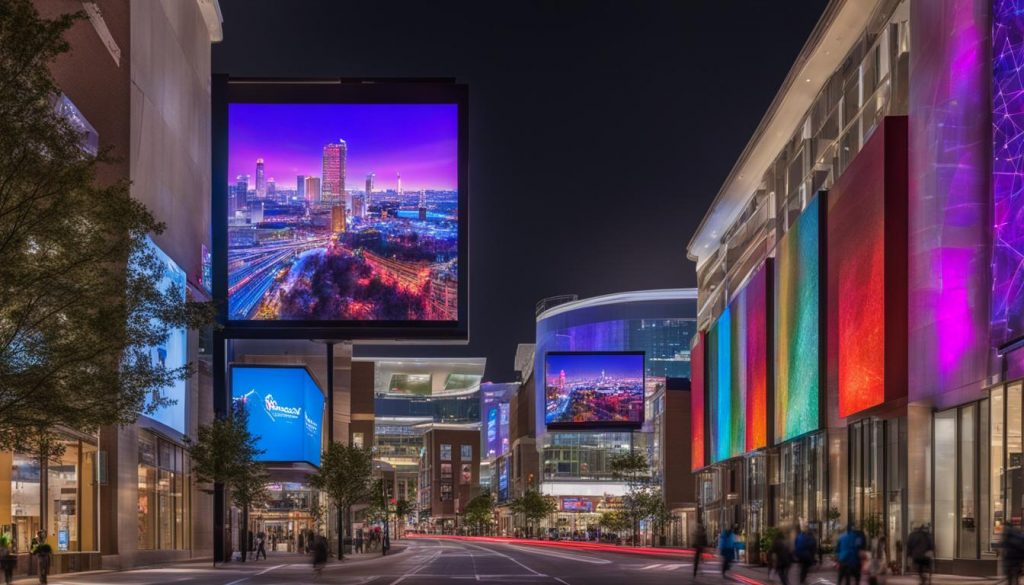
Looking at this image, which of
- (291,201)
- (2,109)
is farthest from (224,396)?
(2,109)

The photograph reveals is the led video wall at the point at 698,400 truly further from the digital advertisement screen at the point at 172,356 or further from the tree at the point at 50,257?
the tree at the point at 50,257

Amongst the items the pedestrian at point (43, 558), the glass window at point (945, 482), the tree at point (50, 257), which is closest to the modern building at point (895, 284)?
the glass window at point (945, 482)

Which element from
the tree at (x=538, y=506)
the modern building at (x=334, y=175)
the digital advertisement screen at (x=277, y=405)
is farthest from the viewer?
the tree at (x=538, y=506)

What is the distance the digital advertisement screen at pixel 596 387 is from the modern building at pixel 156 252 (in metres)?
91.7

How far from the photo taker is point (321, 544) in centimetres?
4359

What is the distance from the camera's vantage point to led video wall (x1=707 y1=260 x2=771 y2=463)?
80.8 metres

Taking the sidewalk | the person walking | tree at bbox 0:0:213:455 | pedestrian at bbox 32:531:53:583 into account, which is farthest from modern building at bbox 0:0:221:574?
the person walking

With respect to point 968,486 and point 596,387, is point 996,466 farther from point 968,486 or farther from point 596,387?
point 596,387

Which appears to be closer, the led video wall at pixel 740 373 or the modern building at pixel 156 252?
the modern building at pixel 156 252

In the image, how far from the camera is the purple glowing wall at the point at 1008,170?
127 ft

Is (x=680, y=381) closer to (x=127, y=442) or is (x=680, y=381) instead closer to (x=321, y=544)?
(x=127, y=442)

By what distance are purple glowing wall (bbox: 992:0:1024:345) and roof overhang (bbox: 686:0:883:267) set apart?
62.5ft

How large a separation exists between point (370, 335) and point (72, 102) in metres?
28.2

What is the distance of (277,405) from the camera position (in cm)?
9675
